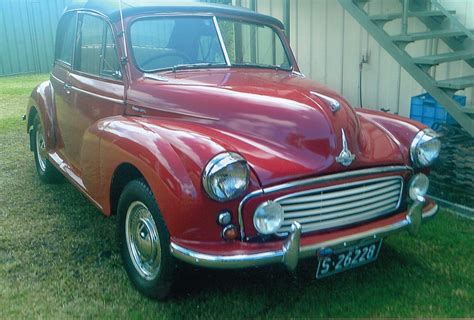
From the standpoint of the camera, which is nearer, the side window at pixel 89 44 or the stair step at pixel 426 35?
the side window at pixel 89 44

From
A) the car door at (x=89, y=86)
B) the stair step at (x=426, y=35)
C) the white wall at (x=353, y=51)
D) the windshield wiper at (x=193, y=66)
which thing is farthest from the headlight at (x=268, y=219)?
the white wall at (x=353, y=51)

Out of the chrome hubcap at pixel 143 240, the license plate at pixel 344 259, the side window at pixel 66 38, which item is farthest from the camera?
the side window at pixel 66 38

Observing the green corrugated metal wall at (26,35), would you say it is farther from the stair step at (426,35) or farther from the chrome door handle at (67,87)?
the stair step at (426,35)

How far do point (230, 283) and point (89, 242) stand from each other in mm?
1259

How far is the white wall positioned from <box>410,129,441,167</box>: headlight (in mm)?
2796

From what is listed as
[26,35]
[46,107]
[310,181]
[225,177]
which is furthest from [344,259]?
[26,35]

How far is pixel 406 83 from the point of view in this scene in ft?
21.1

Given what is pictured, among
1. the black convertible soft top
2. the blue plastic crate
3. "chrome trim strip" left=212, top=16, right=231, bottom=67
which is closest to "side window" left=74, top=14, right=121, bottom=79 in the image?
the black convertible soft top

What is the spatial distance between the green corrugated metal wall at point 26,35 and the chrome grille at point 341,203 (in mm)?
14983

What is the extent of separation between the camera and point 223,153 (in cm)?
255

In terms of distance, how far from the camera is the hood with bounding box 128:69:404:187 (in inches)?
109

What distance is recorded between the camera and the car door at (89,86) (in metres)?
3.71

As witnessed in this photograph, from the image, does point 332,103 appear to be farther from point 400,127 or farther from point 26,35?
point 26,35

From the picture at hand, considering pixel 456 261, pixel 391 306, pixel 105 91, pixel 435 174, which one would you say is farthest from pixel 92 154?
pixel 435 174
